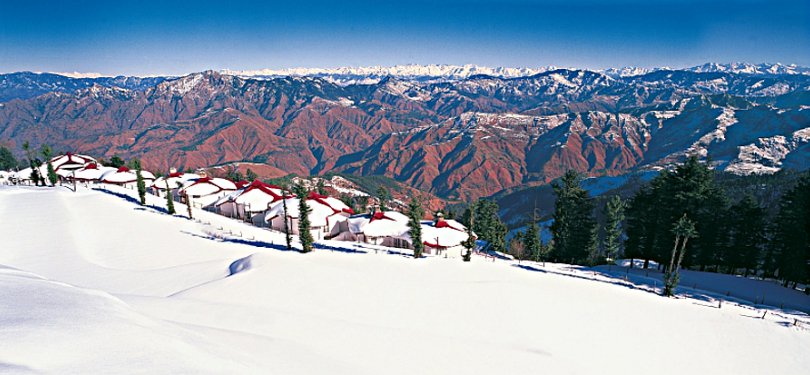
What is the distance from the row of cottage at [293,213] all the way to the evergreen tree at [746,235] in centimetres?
3583

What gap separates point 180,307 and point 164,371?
13534mm

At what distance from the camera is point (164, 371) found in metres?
10.2

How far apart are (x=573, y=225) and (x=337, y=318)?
4654 cm

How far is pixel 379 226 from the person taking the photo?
63500mm

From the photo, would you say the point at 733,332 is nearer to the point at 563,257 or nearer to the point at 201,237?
the point at 563,257

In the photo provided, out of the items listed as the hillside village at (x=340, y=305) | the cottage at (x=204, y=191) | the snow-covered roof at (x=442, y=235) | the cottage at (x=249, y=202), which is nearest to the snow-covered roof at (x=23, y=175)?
the hillside village at (x=340, y=305)

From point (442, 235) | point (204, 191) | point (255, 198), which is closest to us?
point (442, 235)

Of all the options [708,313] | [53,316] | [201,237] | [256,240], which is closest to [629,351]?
[708,313]

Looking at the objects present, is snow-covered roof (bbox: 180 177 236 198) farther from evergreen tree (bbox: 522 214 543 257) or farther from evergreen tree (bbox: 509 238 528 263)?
evergreen tree (bbox: 522 214 543 257)

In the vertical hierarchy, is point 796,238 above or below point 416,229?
above

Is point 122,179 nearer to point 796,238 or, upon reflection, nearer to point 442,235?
point 442,235

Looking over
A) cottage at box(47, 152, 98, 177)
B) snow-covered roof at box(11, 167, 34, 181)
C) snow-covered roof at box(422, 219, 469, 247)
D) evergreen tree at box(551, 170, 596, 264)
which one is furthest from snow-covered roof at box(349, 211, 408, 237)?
snow-covered roof at box(11, 167, 34, 181)

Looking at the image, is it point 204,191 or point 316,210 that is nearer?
point 316,210

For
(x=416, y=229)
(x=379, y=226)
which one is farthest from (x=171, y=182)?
(x=416, y=229)
